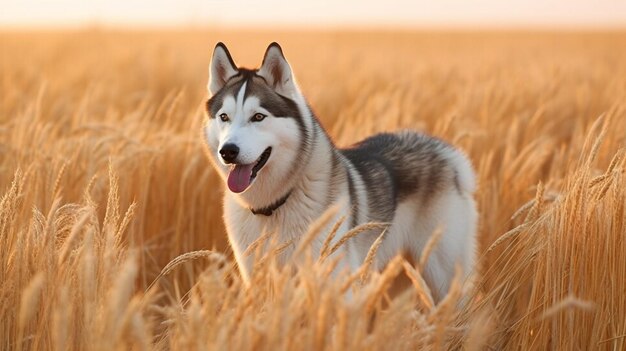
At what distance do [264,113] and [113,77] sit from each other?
613cm

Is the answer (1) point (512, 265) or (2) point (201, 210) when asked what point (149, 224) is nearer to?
(2) point (201, 210)

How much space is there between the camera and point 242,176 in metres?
3.07

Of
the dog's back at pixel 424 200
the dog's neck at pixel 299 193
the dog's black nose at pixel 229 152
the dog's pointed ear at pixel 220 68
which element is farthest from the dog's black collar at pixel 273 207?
the dog's pointed ear at pixel 220 68

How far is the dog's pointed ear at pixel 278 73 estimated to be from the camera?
334 cm

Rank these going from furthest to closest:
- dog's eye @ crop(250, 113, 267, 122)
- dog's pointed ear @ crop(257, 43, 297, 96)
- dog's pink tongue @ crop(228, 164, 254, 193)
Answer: dog's pointed ear @ crop(257, 43, 297, 96)
dog's eye @ crop(250, 113, 267, 122)
dog's pink tongue @ crop(228, 164, 254, 193)

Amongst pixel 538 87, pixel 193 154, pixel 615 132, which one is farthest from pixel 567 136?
pixel 193 154

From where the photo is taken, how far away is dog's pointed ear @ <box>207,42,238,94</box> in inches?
135

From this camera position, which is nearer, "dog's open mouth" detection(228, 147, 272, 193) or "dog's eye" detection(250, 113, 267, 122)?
"dog's open mouth" detection(228, 147, 272, 193)

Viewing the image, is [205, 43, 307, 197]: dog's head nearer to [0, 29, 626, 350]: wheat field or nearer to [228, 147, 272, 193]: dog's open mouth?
[228, 147, 272, 193]: dog's open mouth

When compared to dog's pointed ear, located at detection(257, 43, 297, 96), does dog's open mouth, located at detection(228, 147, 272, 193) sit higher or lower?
lower

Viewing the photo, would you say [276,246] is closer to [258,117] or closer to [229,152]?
[229,152]

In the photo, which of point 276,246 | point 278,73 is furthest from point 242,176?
point 276,246

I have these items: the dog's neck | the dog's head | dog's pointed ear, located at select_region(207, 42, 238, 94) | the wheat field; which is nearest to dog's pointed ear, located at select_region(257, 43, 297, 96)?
the dog's head

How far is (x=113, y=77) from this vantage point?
349 inches
